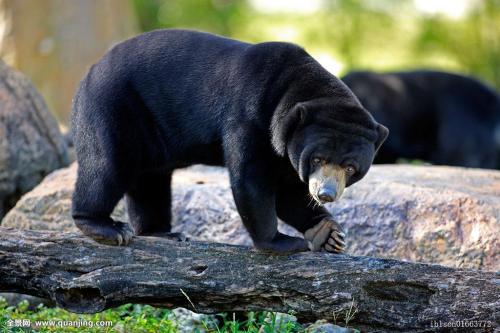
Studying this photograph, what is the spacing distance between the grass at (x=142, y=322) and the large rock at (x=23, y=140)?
178cm

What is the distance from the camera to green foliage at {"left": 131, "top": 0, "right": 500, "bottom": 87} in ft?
65.8

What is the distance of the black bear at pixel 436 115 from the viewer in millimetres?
11734

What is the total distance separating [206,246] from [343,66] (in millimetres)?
15761

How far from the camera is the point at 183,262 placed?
4.50 m

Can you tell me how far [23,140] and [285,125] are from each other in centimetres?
333

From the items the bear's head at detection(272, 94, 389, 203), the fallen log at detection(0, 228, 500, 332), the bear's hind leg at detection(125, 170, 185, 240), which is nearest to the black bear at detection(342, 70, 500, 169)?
the bear's hind leg at detection(125, 170, 185, 240)

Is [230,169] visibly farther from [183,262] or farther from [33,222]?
A: [33,222]

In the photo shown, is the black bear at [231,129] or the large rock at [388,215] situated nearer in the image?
the black bear at [231,129]

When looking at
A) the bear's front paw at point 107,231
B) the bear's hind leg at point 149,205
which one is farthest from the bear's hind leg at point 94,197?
the bear's hind leg at point 149,205

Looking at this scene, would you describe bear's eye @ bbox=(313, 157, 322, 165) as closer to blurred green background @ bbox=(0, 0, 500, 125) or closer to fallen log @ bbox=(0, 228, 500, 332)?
fallen log @ bbox=(0, 228, 500, 332)

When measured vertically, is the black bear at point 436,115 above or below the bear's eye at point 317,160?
below

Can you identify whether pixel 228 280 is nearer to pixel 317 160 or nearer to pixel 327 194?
pixel 327 194

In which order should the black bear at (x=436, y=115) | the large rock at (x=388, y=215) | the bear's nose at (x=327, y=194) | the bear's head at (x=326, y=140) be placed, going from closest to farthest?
the bear's nose at (x=327, y=194)
the bear's head at (x=326, y=140)
the large rock at (x=388, y=215)
the black bear at (x=436, y=115)

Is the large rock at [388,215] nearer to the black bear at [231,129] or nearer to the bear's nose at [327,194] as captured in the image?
the black bear at [231,129]
